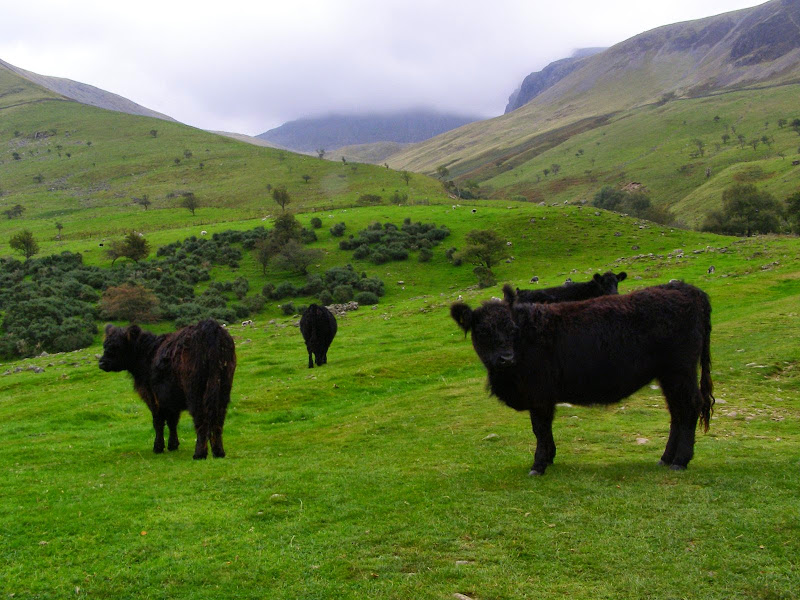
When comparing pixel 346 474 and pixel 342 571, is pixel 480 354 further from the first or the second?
pixel 342 571

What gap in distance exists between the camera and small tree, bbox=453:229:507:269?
179ft

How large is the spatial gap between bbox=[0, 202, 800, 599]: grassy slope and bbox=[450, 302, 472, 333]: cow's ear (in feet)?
7.56

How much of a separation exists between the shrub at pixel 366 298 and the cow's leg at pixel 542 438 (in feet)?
134

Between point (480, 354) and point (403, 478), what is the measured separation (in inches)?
88.4

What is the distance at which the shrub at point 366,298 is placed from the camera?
4894cm

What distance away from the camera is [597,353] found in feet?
27.3

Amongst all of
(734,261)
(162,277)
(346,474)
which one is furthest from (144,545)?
(162,277)

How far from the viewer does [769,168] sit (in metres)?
114

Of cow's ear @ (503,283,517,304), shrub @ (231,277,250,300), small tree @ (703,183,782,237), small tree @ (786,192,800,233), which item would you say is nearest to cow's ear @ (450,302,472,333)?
cow's ear @ (503,283,517,304)

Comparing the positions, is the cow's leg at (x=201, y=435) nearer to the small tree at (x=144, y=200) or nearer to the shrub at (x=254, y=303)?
the shrub at (x=254, y=303)

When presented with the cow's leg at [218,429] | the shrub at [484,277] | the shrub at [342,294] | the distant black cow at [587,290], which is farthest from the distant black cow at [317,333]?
the shrub at [484,277]

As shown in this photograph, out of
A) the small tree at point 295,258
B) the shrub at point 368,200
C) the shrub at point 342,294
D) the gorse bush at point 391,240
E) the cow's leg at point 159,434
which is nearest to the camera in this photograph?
the cow's leg at point 159,434

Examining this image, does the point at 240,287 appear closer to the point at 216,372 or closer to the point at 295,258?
the point at 295,258

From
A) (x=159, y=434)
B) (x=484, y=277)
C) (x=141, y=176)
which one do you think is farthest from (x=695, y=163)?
(x=159, y=434)
